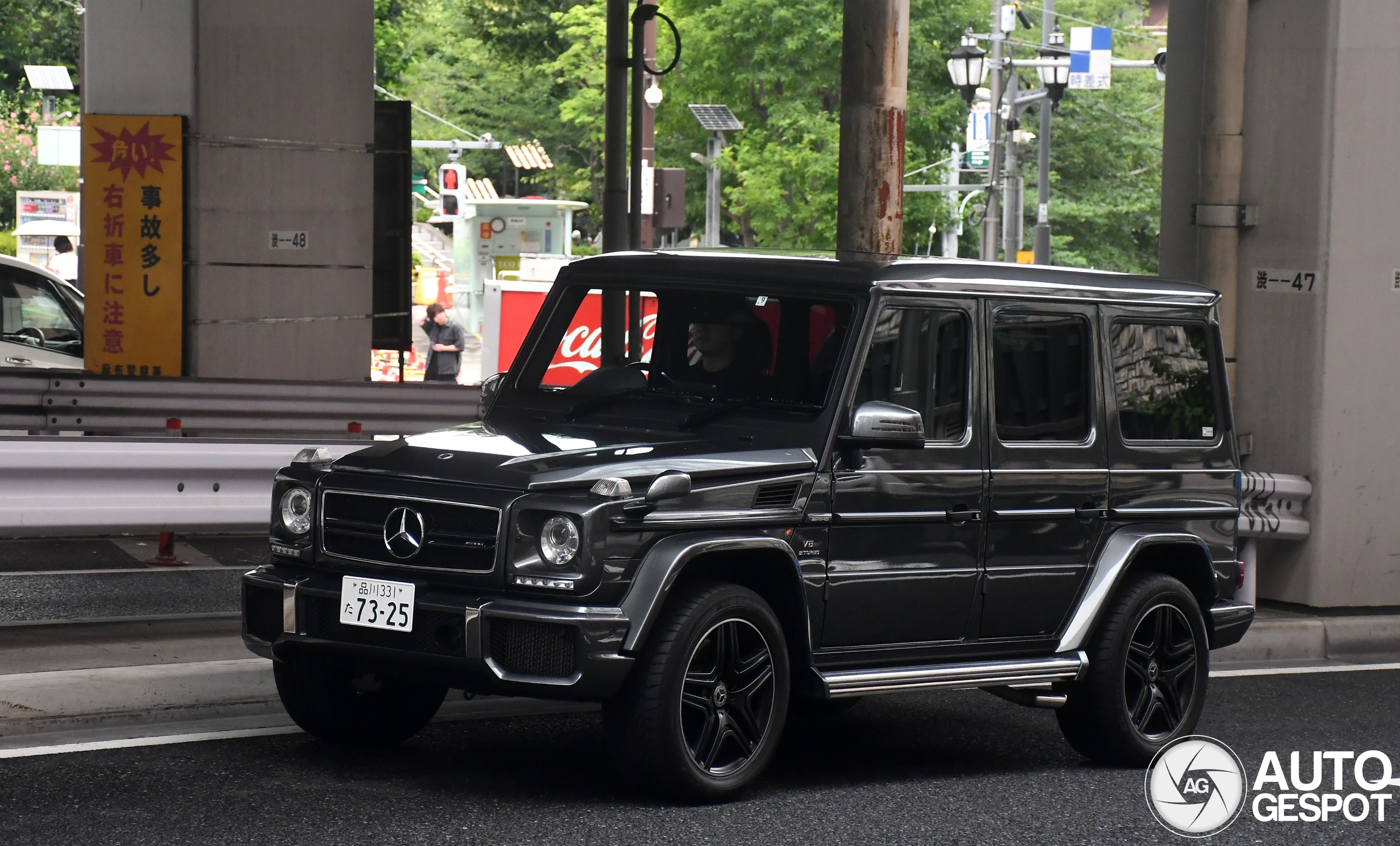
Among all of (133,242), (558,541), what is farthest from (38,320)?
(558,541)

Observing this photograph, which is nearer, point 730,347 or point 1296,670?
point 730,347

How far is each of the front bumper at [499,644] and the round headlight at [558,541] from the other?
0.14 metres

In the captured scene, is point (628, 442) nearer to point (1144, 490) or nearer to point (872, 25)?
point (1144, 490)

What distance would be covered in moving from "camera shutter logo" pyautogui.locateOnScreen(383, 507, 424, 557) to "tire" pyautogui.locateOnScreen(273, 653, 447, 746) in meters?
0.64

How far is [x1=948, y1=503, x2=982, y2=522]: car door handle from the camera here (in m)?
6.74

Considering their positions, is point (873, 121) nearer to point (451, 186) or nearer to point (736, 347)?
point (736, 347)

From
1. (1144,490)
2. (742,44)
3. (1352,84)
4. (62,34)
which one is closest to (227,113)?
(1352,84)

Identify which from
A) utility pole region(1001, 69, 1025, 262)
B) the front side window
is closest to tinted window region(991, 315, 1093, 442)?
the front side window

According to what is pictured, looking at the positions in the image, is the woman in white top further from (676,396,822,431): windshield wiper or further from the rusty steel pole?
(676,396,822,431): windshield wiper

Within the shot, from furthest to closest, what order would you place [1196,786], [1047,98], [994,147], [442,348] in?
[994,147] → [1047,98] → [442,348] → [1196,786]

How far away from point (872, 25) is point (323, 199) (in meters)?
5.92

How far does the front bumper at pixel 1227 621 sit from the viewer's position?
25.7ft

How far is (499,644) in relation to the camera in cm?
570

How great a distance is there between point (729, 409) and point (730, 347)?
0.28m
